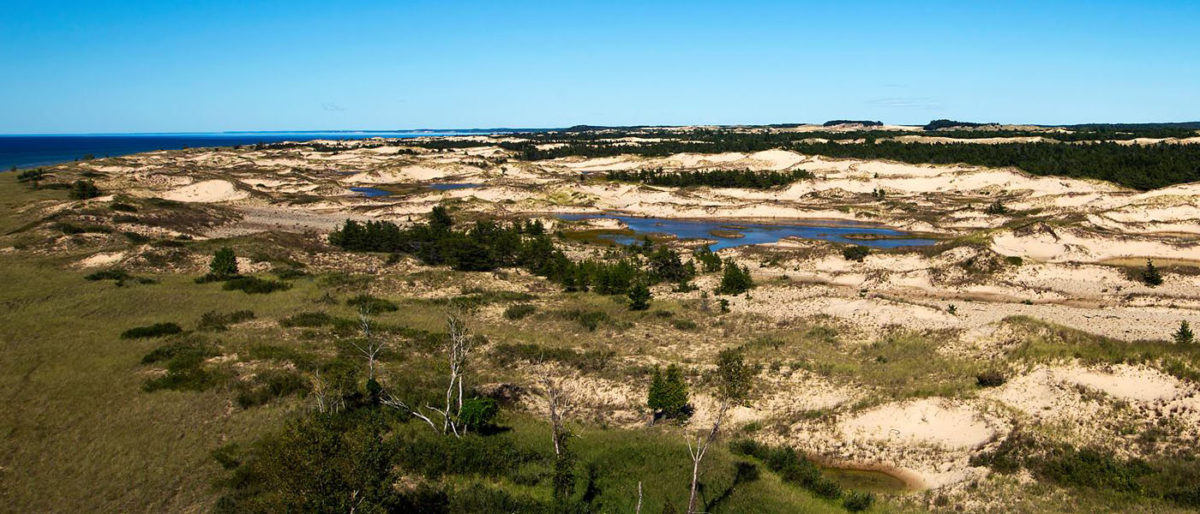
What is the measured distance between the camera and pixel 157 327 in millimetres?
30484

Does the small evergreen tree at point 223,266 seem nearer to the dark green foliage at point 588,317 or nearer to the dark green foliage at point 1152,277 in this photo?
the dark green foliage at point 588,317

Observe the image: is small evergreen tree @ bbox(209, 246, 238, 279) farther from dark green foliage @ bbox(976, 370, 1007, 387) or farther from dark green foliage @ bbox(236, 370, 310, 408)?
dark green foliage @ bbox(976, 370, 1007, 387)

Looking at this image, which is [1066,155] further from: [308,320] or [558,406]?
[308,320]

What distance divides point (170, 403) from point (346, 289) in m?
19.2

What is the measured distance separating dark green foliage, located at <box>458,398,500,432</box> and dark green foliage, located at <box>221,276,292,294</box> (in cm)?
2540

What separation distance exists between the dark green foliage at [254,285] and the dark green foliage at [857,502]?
A: 36.5m

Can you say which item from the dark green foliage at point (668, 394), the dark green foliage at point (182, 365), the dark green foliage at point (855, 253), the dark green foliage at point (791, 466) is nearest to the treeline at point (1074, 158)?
the dark green foliage at point (855, 253)

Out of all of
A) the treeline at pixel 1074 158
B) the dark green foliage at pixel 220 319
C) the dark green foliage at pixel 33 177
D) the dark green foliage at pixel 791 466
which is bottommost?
the dark green foliage at pixel 791 466

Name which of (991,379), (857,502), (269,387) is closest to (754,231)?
(991,379)

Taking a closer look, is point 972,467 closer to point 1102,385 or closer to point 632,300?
point 1102,385

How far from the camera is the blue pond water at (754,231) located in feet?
203

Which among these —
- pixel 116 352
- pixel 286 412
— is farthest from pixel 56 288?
pixel 286 412

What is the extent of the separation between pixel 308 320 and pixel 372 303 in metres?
4.82

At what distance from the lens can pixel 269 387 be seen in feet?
77.4
